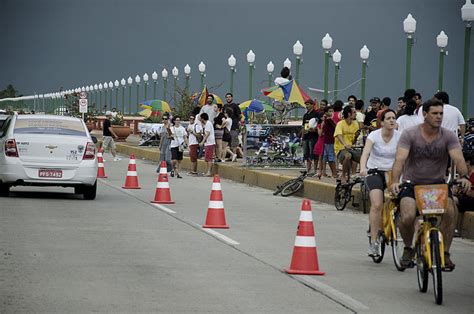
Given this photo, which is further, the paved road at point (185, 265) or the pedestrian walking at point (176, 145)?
the pedestrian walking at point (176, 145)

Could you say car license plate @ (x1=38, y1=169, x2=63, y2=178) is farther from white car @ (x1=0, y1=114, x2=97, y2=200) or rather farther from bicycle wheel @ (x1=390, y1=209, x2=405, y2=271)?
bicycle wheel @ (x1=390, y1=209, x2=405, y2=271)

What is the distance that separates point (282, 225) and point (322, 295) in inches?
299

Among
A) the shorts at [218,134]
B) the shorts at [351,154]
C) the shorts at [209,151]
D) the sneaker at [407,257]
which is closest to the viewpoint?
the sneaker at [407,257]

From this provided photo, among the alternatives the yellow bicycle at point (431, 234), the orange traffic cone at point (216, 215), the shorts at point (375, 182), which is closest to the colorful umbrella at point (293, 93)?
the orange traffic cone at point (216, 215)

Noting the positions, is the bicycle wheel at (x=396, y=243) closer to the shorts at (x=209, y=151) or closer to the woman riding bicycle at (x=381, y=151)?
the woman riding bicycle at (x=381, y=151)

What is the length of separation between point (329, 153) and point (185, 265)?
13664 millimetres

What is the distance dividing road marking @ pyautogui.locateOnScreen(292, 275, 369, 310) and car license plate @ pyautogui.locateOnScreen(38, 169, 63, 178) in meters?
9.95

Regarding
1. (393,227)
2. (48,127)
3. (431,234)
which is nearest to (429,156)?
(431,234)

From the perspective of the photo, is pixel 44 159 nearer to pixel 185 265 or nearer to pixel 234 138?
pixel 185 265

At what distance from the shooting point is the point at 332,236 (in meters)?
17.0

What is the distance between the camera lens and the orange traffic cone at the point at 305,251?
12.3m

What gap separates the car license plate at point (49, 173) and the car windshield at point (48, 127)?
3.00 feet

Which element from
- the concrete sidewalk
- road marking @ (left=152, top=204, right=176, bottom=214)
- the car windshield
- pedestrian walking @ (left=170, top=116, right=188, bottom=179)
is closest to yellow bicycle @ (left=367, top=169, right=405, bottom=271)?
the concrete sidewalk

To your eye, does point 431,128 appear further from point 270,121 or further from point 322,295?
point 270,121
